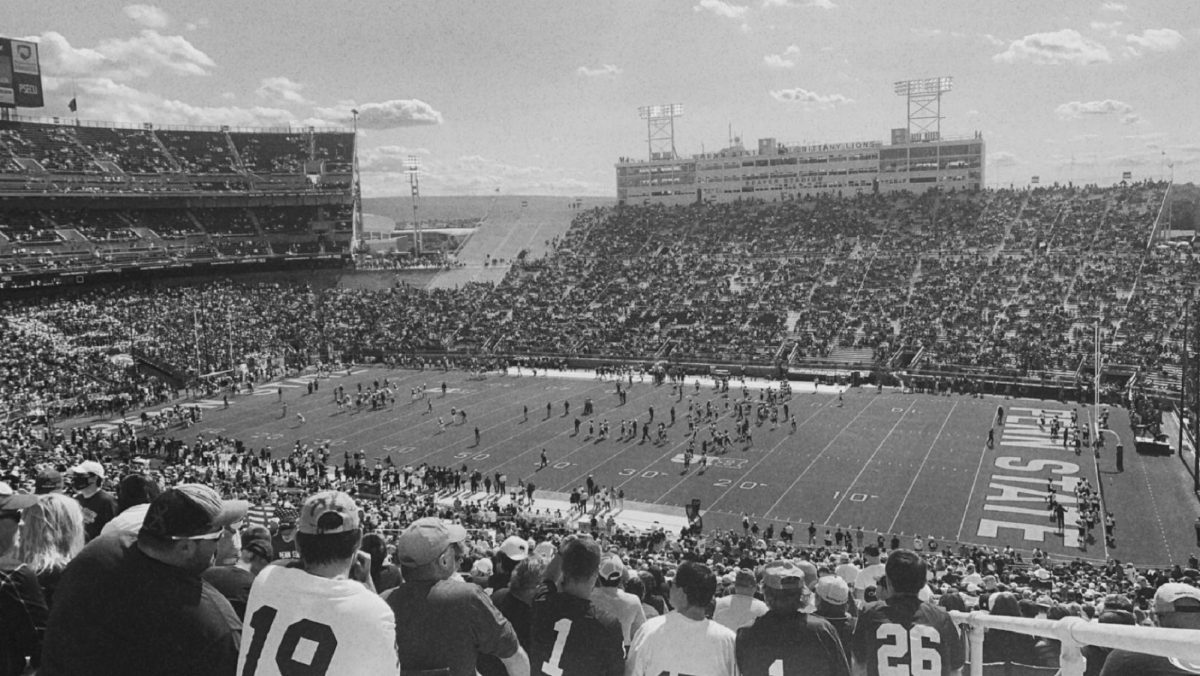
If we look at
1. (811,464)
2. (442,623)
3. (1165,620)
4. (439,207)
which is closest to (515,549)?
(442,623)

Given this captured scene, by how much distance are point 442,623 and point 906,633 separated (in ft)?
8.77

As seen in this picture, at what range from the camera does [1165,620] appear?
3.91 metres

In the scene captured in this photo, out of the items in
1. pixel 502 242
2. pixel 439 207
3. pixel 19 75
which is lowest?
pixel 502 242

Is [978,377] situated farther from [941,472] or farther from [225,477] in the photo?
[225,477]

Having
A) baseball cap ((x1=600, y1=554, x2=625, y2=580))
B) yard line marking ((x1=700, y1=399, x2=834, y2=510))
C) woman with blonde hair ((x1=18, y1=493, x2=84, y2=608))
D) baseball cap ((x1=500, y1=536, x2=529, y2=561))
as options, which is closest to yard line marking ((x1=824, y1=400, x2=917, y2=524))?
yard line marking ((x1=700, y1=399, x2=834, y2=510))

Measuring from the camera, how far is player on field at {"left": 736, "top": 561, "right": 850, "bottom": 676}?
4.56 m

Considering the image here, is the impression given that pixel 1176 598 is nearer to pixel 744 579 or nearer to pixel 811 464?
pixel 744 579

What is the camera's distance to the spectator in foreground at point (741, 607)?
219 inches

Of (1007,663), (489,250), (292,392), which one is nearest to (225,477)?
(292,392)

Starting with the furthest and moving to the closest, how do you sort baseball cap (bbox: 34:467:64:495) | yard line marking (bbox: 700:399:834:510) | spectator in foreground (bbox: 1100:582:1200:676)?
1. yard line marking (bbox: 700:399:834:510)
2. baseball cap (bbox: 34:467:64:495)
3. spectator in foreground (bbox: 1100:582:1200:676)

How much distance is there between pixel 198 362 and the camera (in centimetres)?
5100

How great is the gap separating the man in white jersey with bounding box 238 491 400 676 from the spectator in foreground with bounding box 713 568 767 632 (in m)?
2.75

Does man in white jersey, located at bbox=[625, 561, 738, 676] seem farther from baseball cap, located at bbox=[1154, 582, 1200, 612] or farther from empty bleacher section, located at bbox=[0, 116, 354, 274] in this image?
empty bleacher section, located at bbox=[0, 116, 354, 274]

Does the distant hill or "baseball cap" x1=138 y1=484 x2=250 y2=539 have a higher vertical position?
the distant hill
